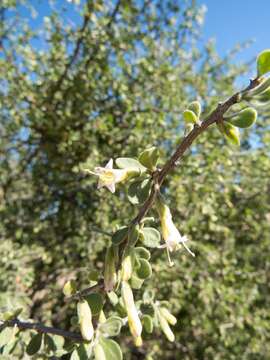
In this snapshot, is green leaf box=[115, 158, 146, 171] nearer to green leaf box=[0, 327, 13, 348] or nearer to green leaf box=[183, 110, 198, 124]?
green leaf box=[183, 110, 198, 124]

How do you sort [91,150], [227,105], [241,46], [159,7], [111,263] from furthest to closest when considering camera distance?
[241,46], [159,7], [91,150], [111,263], [227,105]

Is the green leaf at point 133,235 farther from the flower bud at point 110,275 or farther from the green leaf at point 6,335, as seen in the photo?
the green leaf at point 6,335

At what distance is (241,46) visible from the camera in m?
3.45

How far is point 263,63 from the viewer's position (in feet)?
2.12

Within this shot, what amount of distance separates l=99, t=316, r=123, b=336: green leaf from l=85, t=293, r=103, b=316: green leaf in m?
0.09

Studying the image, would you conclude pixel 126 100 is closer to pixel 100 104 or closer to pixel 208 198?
pixel 100 104

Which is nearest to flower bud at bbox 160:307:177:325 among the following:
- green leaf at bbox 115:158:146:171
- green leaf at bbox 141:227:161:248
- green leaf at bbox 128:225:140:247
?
green leaf at bbox 141:227:161:248

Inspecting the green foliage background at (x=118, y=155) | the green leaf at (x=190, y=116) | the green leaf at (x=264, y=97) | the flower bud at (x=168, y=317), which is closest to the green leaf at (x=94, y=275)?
the flower bud at (x=168, y=317)

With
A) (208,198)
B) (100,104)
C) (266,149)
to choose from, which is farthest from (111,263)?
(266,149)

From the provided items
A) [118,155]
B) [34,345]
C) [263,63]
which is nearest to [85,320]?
[34,345]

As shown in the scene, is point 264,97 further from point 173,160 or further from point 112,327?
point 112,327

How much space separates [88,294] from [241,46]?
3.17 meters

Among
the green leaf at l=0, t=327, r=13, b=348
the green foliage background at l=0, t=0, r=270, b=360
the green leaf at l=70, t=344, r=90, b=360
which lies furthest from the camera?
the green foliage background at l=0, t=0, r=270, b=360

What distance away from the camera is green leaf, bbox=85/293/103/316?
856 millimetres
